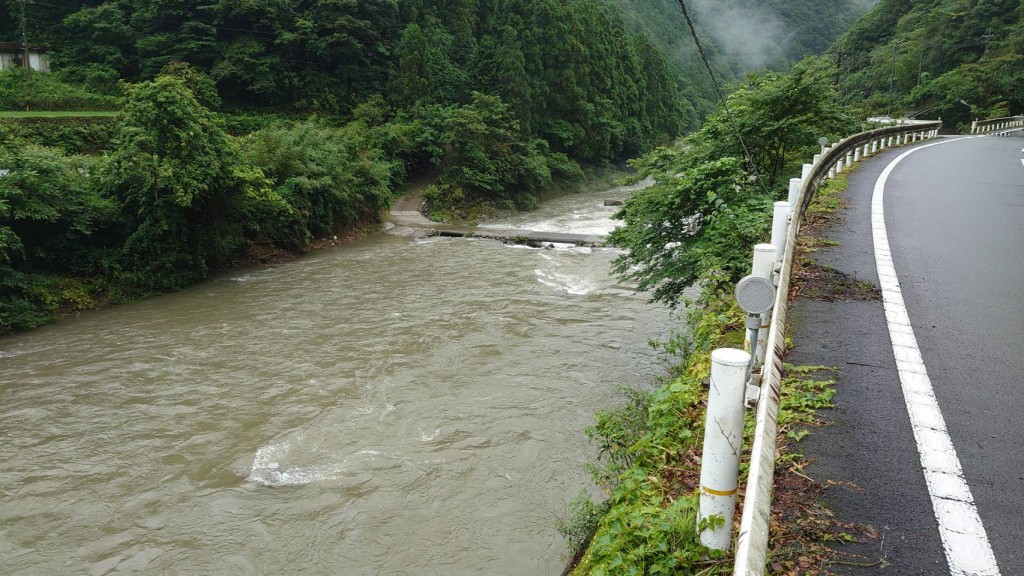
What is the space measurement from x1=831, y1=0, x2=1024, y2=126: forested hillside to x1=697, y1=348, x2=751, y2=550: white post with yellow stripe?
6089 centimetres

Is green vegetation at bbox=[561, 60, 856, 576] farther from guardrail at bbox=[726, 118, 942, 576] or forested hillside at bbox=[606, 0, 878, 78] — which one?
forested hillside at bbox=[606, 0, 878, 78]

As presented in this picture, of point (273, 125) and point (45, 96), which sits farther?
point (45, 96)

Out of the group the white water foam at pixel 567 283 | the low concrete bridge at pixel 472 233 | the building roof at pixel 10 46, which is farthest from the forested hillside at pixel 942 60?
the building roof at pixel 10 46

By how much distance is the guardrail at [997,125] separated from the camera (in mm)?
43625

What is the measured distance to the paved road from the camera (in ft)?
10.6

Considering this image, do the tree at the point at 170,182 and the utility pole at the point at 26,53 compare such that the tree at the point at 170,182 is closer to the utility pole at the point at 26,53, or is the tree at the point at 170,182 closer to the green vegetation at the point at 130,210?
the green vegetation at the point at 130,210

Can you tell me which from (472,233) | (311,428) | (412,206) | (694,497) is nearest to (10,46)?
(412,206)

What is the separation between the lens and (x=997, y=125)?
152 ft

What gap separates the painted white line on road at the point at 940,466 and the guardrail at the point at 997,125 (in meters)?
48.4

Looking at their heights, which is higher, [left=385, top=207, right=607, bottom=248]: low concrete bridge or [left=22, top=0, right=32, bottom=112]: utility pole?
[left=22, top=0, right=32, bottom=112]: utility pole

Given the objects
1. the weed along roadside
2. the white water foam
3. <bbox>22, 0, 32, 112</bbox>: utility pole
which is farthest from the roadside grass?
<bbox>22, 0, 32, 112</bbox>: utility pole

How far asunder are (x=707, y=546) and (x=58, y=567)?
8.89 m

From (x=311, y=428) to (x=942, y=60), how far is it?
79.0m

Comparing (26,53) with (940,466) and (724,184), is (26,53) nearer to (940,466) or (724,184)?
(724,184)
